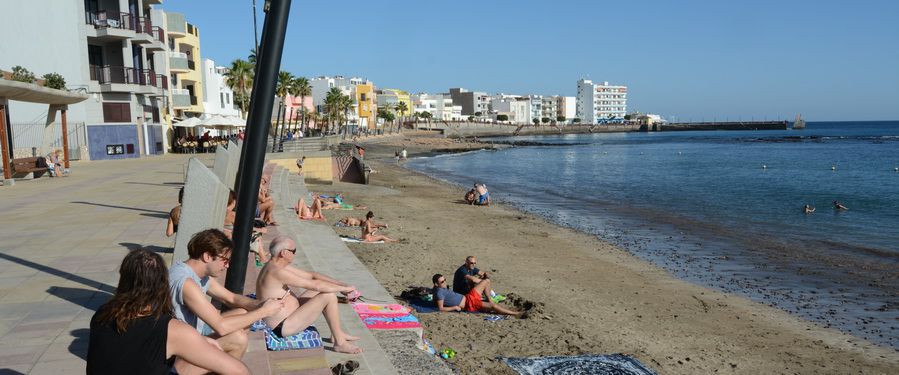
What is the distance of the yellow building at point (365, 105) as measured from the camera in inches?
4534

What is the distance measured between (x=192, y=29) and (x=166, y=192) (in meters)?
35.7

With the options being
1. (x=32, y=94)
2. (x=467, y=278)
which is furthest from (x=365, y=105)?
(x=467, y=278)

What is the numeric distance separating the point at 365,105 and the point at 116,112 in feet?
277

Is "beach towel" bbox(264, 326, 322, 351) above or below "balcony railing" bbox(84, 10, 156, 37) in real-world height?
below

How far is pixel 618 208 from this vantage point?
89.8 feet

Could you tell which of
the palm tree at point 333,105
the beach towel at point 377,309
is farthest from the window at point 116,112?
the palm tree at point 333,105

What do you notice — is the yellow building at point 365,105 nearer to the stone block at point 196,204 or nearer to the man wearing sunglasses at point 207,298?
the stone block at point 196,204

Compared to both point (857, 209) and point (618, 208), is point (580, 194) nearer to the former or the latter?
point (618, 208)

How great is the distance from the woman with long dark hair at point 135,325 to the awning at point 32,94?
1718 centimetres

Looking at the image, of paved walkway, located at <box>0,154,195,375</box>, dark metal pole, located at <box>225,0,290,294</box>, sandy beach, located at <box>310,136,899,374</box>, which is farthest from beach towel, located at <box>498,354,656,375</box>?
paved walkway, located at <box>0,154,195,375</box>

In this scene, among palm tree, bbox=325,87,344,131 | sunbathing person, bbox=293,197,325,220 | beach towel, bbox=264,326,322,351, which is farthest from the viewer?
palm tree, bbox=325,87,344,131

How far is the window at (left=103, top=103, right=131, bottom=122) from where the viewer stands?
3331 cm

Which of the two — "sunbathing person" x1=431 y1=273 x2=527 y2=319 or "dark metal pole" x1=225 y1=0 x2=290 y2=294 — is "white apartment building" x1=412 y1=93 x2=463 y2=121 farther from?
"dark metal pole" x1=225 y1=0 x2=290 y2=294

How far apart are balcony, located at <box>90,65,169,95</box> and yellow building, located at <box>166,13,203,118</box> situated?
881cm
